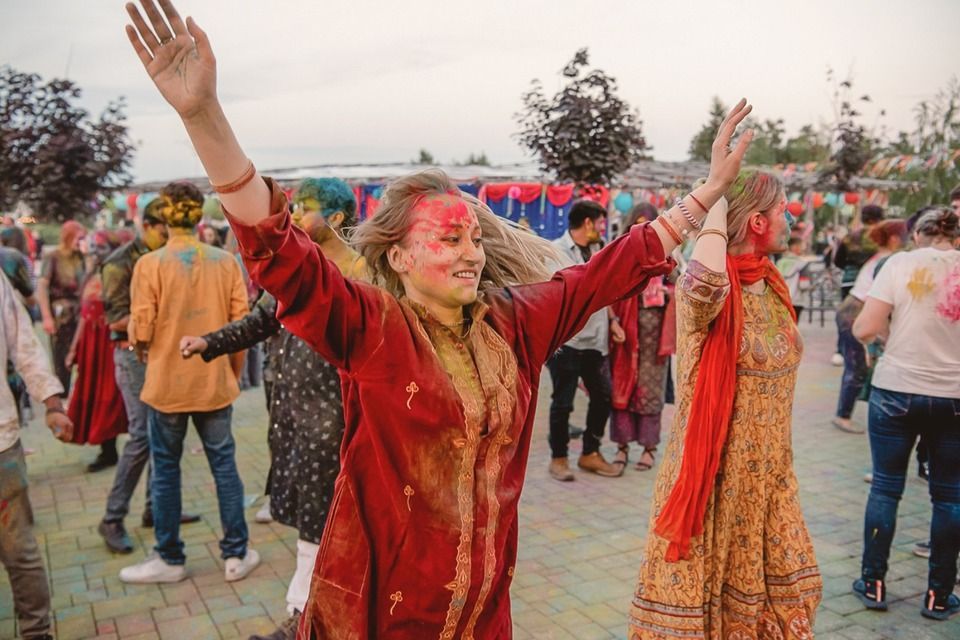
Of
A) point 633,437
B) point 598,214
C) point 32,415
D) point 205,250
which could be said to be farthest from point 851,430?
point 32,415

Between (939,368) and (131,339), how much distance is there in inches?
163

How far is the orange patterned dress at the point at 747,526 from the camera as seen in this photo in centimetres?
309

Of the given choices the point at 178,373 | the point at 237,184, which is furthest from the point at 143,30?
the point at 178,373

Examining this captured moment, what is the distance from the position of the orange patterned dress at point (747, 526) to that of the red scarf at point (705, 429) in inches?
2.1

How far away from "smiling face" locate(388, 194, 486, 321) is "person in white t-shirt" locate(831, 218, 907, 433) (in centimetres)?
499

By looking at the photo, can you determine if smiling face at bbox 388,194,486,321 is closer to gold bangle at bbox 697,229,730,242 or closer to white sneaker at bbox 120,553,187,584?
gold bangle at bbox 697,229,730,242

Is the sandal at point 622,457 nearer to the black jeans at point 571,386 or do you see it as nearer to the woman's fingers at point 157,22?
the black jeans at point 571,386

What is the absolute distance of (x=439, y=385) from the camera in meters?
2.01

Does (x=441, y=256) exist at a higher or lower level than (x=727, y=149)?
lower

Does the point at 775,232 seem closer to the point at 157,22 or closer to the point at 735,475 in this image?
the point at 735,475

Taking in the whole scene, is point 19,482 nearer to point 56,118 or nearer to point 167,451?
point 167,451

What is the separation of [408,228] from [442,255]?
5.2 inches

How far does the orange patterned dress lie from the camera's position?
3.09 m

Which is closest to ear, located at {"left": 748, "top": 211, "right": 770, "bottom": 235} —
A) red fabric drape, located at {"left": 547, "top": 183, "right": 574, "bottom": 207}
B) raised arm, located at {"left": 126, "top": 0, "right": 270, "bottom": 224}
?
raised arm, located at {"left": 126, "top": 0, "right": 270, "bottom": 224}
